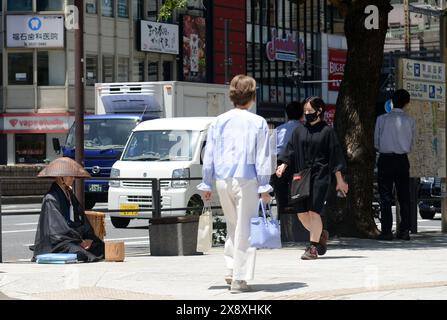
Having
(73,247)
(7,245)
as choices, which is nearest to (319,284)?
(73,247)

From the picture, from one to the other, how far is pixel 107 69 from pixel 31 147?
232 inches

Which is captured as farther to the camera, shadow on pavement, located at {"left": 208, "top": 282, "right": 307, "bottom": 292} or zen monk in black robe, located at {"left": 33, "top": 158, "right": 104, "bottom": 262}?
zen monk in black robe, located at {"left": 33, "top": 158, "right": 104, "bottom": 262}

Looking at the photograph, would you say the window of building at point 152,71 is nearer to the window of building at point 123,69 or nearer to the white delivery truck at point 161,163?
the window of building at point 123,69

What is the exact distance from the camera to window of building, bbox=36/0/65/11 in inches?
2249

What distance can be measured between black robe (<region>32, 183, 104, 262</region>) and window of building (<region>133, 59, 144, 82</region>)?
1918 inches

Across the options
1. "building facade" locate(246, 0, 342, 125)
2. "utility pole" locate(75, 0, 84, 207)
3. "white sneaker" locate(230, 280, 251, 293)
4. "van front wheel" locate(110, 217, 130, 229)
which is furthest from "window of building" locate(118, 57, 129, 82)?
"white sneaker" locate(230, 280, 251, 293)

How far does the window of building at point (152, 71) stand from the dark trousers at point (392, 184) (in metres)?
47.4

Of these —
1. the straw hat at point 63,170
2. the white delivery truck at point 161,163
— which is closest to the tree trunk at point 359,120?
the white delivery truck at point 161,163

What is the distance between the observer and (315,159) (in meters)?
12.4

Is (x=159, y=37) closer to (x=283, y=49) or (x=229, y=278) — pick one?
(x=283, y=49)

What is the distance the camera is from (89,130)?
26891mm

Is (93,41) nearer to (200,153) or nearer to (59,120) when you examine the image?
(59,120)

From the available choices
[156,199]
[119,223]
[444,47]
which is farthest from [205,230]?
[119,223]

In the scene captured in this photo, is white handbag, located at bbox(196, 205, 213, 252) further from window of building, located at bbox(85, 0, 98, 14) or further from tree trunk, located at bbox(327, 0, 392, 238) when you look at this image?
window of building, located at bbox(85, 0, 98, 14)
